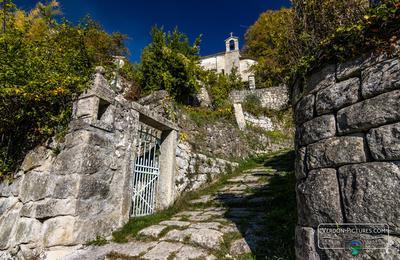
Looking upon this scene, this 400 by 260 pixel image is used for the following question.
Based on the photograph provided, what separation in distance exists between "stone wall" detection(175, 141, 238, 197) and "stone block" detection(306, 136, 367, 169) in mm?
3949

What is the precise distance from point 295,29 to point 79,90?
325cm

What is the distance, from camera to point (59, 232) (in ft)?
10.1

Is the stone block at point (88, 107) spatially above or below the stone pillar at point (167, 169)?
above

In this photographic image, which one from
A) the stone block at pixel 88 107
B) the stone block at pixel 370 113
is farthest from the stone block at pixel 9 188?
the stone block at pixel 370 113

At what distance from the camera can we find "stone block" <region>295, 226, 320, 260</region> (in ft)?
6.12

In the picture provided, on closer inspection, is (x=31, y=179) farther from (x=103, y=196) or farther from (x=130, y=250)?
(x=130, y=250)

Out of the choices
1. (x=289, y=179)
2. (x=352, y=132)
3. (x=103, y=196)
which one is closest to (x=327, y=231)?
(x=352, y=132)

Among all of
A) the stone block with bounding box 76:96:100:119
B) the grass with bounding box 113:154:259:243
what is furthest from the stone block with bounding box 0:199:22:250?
the stone block with bounding box 76:96:100:119

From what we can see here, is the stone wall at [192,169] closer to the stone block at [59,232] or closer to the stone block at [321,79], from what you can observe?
the stone block at [59,232]

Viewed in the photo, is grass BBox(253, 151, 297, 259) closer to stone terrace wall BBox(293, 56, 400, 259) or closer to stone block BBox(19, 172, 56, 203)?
stone terrace wall BBox(293, 56, 400, 259)

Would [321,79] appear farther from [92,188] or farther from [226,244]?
[92,188]

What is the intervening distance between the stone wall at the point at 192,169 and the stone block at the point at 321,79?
155 inches

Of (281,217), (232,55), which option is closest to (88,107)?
(281,217)

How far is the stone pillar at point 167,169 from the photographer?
5.12 metres
